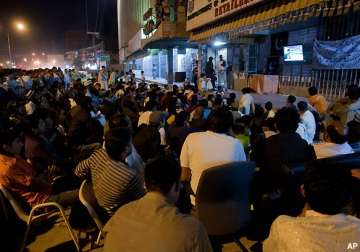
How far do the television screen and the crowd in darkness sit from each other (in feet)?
23.3

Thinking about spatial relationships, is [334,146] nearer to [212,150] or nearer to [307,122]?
[212,150]

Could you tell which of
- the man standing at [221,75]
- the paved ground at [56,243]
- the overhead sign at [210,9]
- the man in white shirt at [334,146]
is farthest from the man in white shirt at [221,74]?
the paved ground at [56,243]

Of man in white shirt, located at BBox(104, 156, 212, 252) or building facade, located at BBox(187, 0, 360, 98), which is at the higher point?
building facade, located at BBox(187, 0, 360, 98)

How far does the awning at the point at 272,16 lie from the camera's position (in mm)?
6190

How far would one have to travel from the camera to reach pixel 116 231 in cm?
181

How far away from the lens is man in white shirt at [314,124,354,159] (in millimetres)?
3500

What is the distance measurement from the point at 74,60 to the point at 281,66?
328 ft

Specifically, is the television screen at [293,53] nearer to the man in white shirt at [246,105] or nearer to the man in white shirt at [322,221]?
the man in white shirt at [246,105]

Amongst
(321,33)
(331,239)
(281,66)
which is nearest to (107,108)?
(331,239)

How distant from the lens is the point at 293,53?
46.5 feet

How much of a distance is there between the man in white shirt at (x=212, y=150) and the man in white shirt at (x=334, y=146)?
36.1 inches

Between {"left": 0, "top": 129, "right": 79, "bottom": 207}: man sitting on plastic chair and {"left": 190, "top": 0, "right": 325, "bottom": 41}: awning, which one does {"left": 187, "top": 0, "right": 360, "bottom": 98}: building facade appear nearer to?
{"left": 190, "top": 0, "right": 325, "bottom": 41}: awning

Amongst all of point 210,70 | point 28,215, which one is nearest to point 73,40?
point 210,70

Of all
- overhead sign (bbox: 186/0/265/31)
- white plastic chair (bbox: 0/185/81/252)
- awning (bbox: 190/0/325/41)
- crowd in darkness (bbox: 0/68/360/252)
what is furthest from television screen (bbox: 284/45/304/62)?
white plastic chair (bbox: 0/185/81/252)
